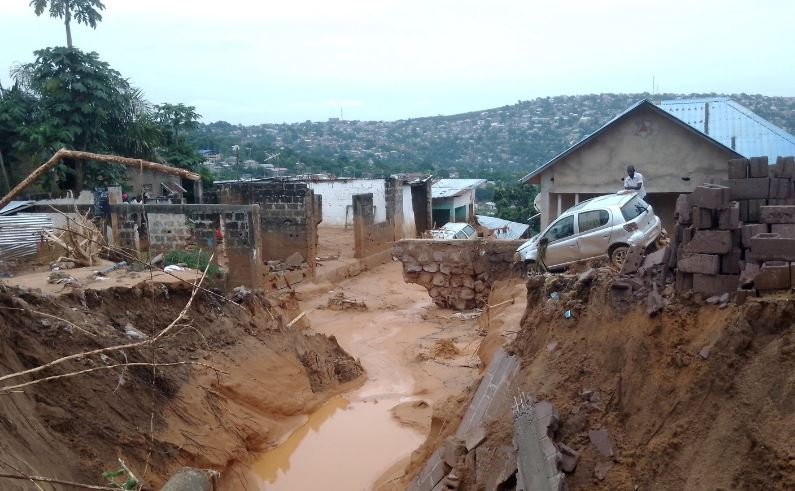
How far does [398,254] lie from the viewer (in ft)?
55.8

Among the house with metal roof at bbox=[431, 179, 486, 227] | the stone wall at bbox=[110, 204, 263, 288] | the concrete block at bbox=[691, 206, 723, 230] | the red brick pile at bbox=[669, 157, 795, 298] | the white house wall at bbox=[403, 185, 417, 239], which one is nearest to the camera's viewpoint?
the red brick pile at bbox=[669, 157, 795, 298]

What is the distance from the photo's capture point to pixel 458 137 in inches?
3438

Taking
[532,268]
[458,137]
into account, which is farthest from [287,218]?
[458,137]

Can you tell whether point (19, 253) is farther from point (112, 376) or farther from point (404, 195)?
point (404, 195)

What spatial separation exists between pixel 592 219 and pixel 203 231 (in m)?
10.2


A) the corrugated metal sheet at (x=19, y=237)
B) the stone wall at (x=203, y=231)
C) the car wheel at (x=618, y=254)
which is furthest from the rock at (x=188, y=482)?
the stone wall at (x=203, y=231)

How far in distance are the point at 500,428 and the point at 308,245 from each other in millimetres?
14963

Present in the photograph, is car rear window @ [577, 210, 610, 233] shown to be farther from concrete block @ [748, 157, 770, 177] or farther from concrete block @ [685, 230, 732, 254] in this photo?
concrete block @ [685, 230, 732, 254]

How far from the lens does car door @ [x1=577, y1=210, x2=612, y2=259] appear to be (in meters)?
11.2

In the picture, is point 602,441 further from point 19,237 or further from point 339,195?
point 339,195

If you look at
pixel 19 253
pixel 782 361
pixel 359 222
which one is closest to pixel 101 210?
pixel 19 253

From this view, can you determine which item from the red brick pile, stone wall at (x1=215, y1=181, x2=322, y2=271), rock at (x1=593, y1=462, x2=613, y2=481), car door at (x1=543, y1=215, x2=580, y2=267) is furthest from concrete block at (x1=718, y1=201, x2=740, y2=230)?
stone wall at (x1=215, y1=181, x2=322, y2=271)

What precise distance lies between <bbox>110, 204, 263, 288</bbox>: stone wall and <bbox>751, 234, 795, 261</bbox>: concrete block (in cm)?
1323

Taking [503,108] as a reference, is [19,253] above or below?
below
